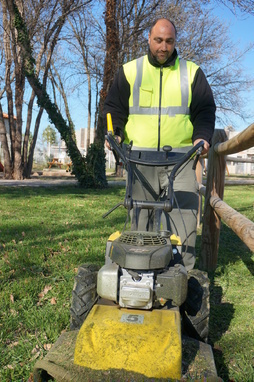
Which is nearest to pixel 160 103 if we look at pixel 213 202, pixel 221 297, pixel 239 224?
pixel 239 224

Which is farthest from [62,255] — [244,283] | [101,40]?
[101,40]

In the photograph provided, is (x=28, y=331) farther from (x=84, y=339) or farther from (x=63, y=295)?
(x=84, y=339)

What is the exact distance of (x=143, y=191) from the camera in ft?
10.8

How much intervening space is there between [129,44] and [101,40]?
13.1ft

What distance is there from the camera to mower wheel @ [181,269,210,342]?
2666 millimetres

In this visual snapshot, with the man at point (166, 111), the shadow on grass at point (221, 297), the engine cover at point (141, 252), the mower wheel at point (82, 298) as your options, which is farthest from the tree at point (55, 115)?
the engine cover at point (141, 252)

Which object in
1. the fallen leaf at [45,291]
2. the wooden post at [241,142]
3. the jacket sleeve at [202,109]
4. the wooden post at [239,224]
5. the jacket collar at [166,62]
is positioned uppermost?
the jacket collar at [166,62]

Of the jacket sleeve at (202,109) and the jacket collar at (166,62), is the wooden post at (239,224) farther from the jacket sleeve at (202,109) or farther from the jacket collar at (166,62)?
the jacket collar at (166,62)

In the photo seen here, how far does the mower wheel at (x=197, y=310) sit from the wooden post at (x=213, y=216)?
1884 mm

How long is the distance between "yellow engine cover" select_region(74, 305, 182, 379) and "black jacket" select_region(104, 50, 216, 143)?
1.55 metres

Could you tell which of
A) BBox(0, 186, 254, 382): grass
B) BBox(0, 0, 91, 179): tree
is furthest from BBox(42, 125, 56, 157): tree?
BBox(0, 186, 254, 382): grass

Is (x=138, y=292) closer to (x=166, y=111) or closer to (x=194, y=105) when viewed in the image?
(x=166, y=111)

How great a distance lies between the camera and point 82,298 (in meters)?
2.71

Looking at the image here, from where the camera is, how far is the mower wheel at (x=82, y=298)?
2688 millimetres
